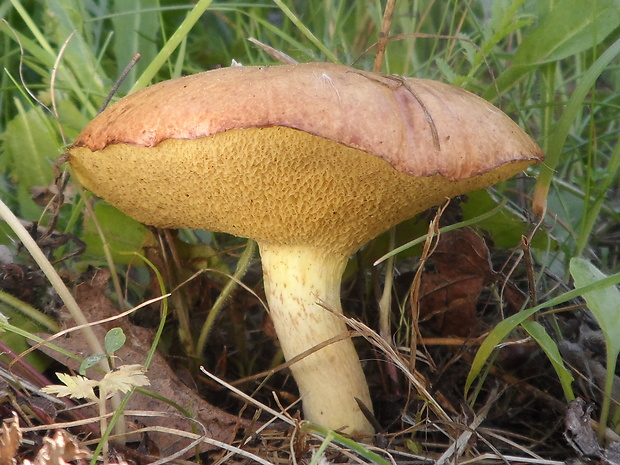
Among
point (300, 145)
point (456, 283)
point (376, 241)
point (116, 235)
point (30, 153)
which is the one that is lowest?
point (456, 283)

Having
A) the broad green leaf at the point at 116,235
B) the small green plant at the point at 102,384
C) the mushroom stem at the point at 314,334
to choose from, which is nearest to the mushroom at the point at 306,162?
the mushroom stem at the point at 314,334

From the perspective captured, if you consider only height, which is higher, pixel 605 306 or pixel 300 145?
pixel 300 145

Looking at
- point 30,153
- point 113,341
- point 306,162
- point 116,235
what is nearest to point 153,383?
point 113,341

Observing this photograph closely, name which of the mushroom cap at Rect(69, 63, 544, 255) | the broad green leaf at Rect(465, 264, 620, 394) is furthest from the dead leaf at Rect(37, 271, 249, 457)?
the broad green leaf at Rect(465, 264, 620, 394)

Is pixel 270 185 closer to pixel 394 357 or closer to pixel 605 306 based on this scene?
pixel 394 357

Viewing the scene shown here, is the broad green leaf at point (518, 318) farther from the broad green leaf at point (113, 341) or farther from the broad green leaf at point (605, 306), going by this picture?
the broad green leaf at point (113, 341)

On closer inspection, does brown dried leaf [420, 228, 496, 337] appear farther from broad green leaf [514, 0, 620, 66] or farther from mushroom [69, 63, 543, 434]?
broad green leaf [514, 0, 620, 66]
